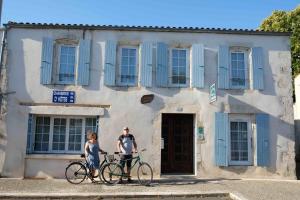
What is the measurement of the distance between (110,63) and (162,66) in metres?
1.83

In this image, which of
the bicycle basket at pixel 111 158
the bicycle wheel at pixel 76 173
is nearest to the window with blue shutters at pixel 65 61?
the bicycle basket at pixel 111 158

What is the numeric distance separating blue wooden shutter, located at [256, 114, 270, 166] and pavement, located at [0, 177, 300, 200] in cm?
86

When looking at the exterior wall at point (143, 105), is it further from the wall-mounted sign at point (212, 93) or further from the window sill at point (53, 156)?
the wall-mounted sign at point (212, 93)

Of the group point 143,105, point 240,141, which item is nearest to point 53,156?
point 143,105

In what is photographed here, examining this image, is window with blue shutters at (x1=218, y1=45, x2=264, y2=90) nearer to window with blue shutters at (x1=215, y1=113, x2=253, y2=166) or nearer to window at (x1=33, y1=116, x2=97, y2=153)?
window with blue shutters at (x1=215, y1=113, x2=253, y2=166)

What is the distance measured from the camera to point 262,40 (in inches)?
519

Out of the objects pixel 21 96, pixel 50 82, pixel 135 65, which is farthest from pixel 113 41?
pixel 21 96

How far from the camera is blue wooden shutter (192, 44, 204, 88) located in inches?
500

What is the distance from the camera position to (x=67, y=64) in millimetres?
12703

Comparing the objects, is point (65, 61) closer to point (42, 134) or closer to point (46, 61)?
point (46, 61)

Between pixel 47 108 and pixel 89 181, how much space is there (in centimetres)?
289

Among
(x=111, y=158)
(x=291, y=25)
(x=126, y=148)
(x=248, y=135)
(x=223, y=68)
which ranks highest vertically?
(x=291, y=25)

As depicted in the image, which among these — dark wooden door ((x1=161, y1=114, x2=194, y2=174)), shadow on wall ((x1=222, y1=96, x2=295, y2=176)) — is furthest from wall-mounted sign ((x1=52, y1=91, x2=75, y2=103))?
shadow on wall ((x1=222, y1=96, x2=295, y2=176))

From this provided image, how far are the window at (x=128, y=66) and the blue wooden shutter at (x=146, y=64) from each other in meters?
0.30
